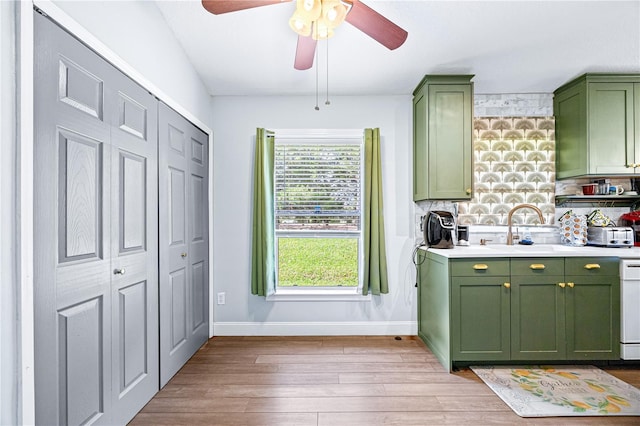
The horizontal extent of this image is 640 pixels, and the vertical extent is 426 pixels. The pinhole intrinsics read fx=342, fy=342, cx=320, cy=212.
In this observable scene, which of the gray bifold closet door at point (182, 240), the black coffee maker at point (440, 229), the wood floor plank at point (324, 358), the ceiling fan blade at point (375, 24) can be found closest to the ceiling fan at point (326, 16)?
the ceiling fan blade at point (375, 24)

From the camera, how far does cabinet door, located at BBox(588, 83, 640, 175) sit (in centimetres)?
305

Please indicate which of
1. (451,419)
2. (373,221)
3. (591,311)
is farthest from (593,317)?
(373,221)

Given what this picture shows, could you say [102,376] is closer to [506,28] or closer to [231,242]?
[231,242]

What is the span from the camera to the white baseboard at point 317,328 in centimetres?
345

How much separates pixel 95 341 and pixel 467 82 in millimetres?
3289

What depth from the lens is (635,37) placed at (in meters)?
2.46

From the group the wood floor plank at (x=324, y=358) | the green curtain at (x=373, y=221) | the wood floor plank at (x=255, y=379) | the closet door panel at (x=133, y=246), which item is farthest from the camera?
the green curtain at (x=373, y=221)

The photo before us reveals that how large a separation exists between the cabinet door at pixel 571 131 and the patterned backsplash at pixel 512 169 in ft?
0.25

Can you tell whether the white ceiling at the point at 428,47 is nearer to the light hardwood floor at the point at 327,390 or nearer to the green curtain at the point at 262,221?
the green curtain at the point at 262,221

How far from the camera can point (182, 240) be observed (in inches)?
108

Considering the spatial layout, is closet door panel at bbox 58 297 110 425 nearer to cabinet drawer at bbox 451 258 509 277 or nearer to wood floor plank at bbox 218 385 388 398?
wood floor plank at bbox 218 385 388 398

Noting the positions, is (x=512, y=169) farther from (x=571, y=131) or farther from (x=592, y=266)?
(x=592, y=266)

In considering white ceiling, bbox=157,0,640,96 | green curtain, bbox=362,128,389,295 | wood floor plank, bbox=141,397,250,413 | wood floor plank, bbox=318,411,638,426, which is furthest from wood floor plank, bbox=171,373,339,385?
white ceiling, bbox=157,0,640,96

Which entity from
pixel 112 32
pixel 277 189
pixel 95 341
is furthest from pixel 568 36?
pixel 95 341
